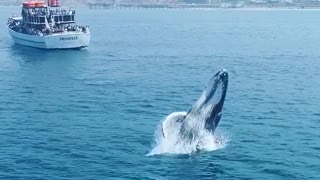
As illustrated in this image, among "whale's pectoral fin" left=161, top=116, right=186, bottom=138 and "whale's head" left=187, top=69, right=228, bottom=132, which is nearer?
"whale's head" left=187, top=69, right=228, bottom=132

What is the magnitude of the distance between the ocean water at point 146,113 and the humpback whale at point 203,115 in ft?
7.01

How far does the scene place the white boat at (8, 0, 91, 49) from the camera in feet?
480

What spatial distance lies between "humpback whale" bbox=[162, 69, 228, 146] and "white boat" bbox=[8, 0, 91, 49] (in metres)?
98.1

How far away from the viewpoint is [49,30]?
150 m

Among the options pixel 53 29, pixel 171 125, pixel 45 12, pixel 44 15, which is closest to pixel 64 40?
pixel 53 29

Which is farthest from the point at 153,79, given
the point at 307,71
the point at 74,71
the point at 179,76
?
the point at 307,71

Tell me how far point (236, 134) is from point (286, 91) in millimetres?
26732

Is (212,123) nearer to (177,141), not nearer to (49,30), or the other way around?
(177,141)

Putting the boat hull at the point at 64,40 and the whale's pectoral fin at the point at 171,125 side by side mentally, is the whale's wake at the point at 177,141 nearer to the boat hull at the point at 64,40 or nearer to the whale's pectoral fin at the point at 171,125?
the whale's pectoral fin at the point at 171,125

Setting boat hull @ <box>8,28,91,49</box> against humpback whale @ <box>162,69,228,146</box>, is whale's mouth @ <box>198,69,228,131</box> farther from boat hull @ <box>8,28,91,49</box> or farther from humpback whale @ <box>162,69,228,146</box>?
boat hull @ <box>8,28,91,49</box>

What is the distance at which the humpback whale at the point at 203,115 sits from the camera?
46.0 m

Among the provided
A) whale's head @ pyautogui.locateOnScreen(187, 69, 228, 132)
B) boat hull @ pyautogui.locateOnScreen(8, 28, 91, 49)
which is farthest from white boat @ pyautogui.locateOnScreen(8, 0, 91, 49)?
whale's head @ pyautogui.locateOnScreen(187, 69, 228, 132)

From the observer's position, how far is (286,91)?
84625 mm

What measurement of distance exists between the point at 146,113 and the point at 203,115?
22.4 meters
